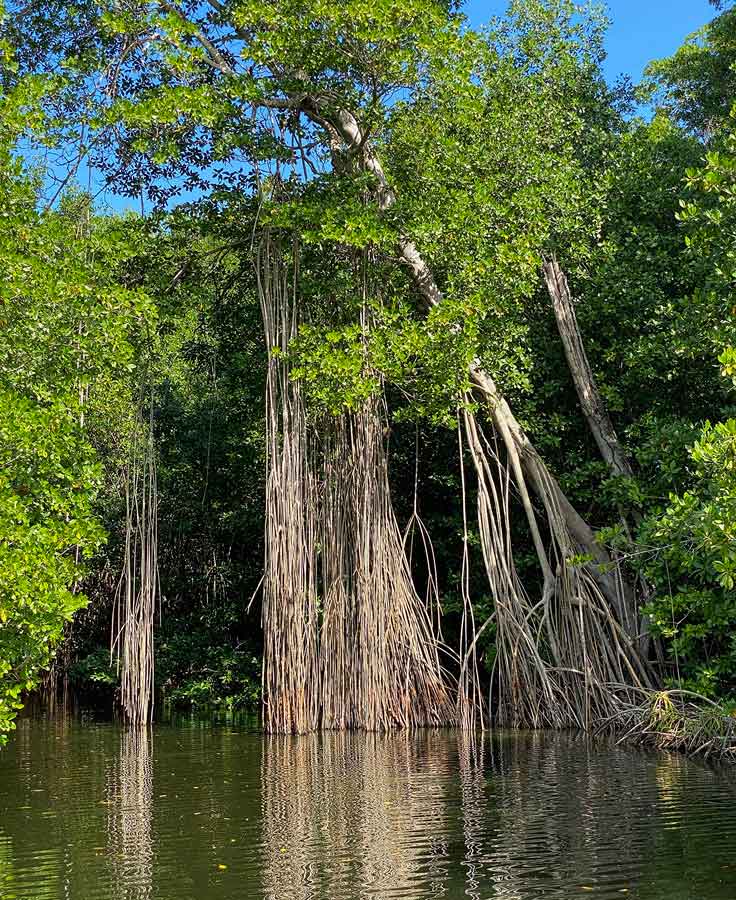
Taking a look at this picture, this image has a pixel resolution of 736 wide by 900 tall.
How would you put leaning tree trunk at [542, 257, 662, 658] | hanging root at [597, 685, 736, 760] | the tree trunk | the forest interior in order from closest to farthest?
hanging root at [597, 685, 736, 760] → the forest interior → leaning tree trunk at [542, 257, 662, 658] → the tree trunk

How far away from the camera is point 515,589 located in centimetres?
1035

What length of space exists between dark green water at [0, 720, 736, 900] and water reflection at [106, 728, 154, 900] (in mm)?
15

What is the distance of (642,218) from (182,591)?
8190 millimetres

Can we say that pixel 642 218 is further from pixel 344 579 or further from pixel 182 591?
pixel 182 591

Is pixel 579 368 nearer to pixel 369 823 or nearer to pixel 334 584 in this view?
pixel 334 584

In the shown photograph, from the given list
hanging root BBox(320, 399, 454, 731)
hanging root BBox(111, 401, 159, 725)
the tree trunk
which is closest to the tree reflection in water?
hanging root BBox(320, 399, 454, 731)

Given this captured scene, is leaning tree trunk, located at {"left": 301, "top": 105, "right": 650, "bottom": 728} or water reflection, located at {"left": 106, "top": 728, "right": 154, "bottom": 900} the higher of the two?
leaning tree trunk, located at {"left": 301, "top": 105, "right": 650, "bottom": 728}

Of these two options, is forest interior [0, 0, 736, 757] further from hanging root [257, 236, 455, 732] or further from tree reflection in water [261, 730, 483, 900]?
tree reflection in water [261, 730, 483, 900]

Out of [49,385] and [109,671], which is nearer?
[49,385]

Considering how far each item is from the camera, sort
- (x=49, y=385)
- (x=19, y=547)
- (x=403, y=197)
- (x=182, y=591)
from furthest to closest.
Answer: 1. (x=182, y=591)
2. (x=403, y=197)
3. (x=49, y=385)
4. (x=19, y=547)

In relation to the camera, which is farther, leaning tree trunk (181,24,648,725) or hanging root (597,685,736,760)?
leaning tree trunk (181,24,648,725)

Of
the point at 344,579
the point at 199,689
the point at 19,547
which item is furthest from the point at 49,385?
the point at 199,689

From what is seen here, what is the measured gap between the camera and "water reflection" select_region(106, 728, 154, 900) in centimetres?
462

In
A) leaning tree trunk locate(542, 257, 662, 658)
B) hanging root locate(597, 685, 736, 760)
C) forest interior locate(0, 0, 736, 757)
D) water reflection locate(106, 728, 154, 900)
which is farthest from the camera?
leaning tree trunk locate(542, 257, 662, 658)
